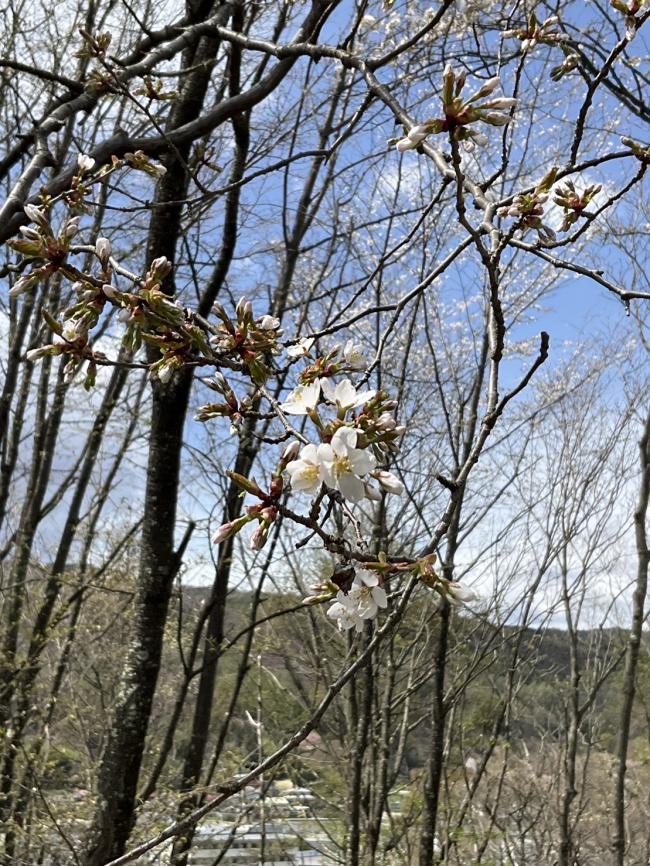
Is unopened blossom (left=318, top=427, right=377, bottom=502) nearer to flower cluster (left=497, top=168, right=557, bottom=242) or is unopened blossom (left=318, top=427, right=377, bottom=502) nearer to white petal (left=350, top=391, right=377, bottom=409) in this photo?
white petal (left=350, top=391, right=377, bottom=409)

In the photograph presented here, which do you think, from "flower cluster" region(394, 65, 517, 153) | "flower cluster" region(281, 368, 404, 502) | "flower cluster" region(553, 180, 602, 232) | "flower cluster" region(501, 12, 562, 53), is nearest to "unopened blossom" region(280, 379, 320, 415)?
"flower cluster" region(281, 368, 404, 502)

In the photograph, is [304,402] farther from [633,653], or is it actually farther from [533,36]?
[633,653]

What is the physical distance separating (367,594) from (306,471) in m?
0.16

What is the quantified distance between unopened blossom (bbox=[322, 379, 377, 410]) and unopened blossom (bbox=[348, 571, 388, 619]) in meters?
0.19

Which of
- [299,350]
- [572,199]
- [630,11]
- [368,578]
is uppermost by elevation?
[630,11]

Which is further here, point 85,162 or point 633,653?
point 633,653

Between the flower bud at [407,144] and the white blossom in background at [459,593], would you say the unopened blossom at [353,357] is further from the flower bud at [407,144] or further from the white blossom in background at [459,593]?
the white blossom in background at [459,593]

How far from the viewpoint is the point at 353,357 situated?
1.06m

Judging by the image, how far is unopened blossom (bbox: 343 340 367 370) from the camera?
Answer: 1058 millimetres

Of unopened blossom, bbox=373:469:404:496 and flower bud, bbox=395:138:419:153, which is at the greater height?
flower bud, bbox=395:138:419:153

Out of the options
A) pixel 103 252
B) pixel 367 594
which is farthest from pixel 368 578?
pixel 103 252

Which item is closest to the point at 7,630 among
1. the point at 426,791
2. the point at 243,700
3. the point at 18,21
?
the point at 426,791

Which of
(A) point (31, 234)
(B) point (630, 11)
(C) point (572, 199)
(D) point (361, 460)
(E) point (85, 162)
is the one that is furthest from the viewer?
(E) point (85, 162)

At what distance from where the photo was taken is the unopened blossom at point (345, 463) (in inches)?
27.3
